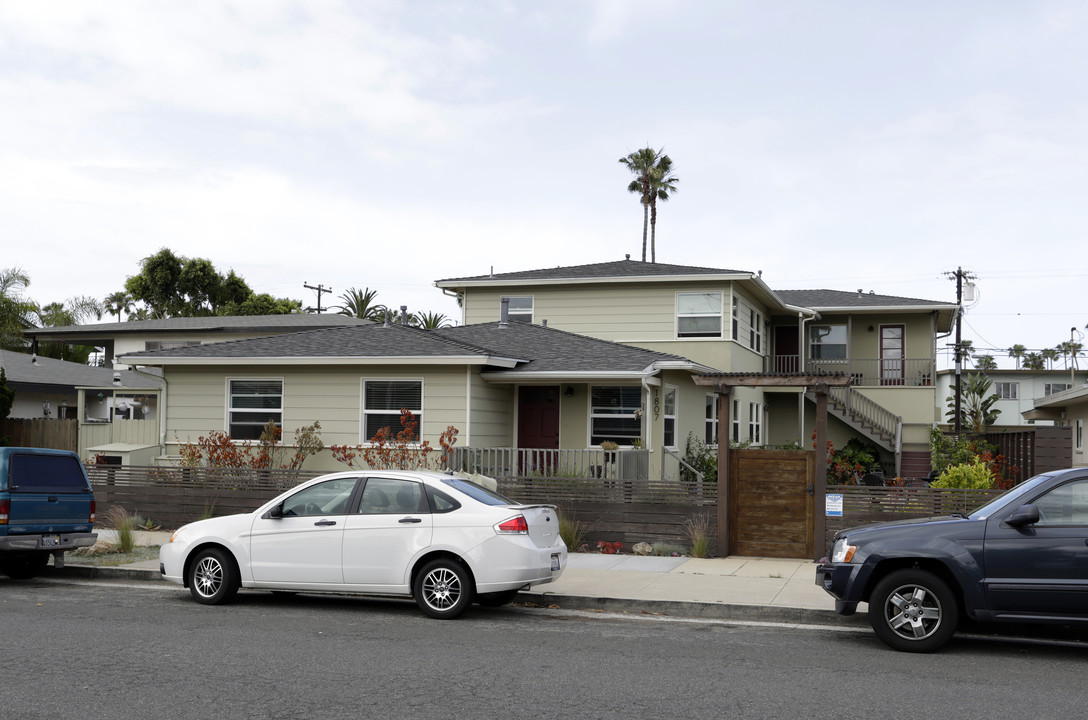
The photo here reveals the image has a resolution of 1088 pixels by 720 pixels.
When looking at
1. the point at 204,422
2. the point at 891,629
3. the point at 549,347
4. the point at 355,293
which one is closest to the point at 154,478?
the point at 204,422

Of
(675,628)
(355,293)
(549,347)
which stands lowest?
(675,628)

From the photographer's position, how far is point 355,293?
55.0 meters

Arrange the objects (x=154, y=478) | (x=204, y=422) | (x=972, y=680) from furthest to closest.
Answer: (x=204, y=422) → (x=154, y=478) → (x=972, y=680)

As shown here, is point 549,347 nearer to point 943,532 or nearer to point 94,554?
point 94,554

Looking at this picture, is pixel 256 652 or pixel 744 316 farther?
pixel 744 316

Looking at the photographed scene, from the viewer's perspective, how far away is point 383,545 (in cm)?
1030

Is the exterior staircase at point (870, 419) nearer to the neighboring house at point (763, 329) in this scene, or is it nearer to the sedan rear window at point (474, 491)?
the neighboring house at point (763, 329)

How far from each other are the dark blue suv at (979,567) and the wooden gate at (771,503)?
16.8 feet

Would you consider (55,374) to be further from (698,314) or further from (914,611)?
(914,611)

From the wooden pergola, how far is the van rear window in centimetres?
848

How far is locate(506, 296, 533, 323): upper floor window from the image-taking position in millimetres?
27219

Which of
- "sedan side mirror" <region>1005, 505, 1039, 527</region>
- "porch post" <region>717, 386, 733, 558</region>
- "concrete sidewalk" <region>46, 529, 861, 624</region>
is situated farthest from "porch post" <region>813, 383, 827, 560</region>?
"sedan side mirror" <region>1005, 505, 1039, 527</region>

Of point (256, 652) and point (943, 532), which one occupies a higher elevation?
point (943, 532)

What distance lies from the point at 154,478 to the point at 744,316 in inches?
601
